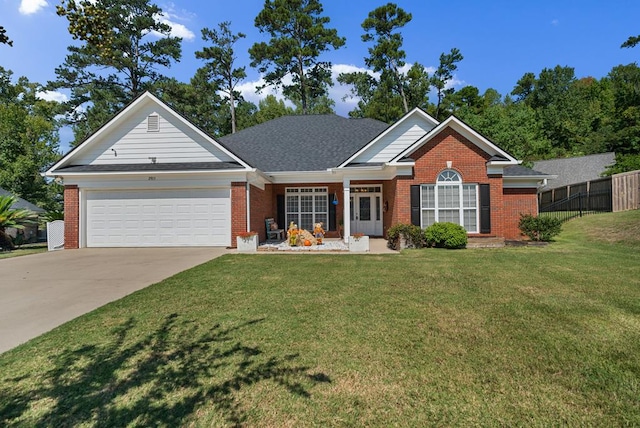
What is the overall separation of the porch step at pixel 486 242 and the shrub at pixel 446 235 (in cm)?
52

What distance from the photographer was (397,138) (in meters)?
14.7

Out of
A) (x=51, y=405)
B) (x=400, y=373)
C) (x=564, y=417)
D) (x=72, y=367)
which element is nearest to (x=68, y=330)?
(x=72, y=367)

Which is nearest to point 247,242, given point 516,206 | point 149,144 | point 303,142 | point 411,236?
point 411,236

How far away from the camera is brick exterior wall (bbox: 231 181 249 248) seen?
43.0ft

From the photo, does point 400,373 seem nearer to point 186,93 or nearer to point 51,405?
point 51,405

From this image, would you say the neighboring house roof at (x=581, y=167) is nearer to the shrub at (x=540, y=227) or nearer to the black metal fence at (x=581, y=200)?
the black metal fence at (x=581, y=200)

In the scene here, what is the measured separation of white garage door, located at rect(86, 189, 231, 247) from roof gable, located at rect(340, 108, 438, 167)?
6428 millimetres

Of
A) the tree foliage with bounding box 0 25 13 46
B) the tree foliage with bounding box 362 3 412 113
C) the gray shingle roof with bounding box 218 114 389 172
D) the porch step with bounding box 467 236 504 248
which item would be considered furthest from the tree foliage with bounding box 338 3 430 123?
the tree foliage with bounding box 0 25 13 46

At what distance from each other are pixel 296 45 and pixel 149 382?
3254cm

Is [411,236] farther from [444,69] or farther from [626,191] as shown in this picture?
[444,69]

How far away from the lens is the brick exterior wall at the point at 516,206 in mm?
14477

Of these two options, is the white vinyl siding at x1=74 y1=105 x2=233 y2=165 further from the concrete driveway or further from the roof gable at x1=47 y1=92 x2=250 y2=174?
the concrete driveway

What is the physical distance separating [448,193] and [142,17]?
99.2 feet

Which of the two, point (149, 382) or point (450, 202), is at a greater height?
point (450, 202)
